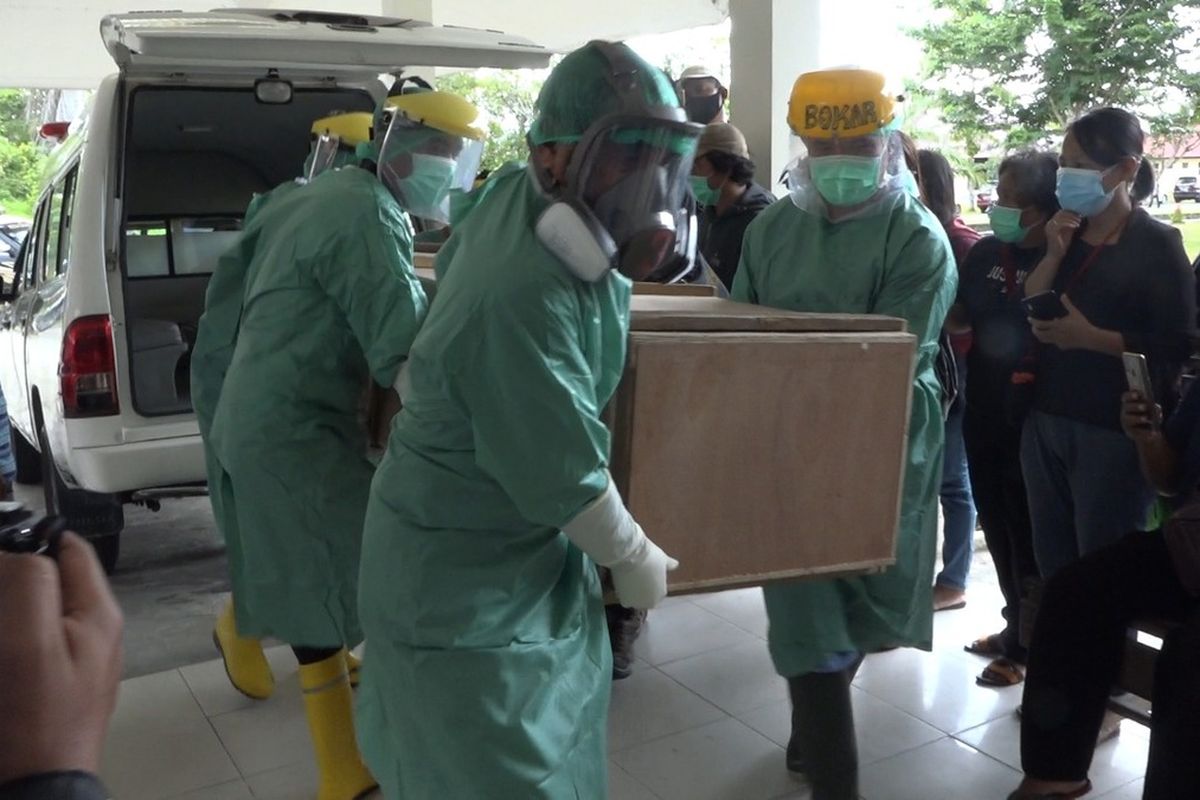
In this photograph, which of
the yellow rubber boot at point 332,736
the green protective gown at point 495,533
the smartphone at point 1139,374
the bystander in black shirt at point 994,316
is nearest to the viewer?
the green protective gown at point 495,533

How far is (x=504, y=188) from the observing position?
1806 millimetres

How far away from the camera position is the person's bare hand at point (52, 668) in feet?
2.60

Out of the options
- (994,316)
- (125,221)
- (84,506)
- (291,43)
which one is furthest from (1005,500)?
(84,506)

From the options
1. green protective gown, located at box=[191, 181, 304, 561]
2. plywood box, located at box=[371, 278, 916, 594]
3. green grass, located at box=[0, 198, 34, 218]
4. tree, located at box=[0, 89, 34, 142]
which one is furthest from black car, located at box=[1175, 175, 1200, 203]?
tree, located at box=[0, 89, 34, 142]

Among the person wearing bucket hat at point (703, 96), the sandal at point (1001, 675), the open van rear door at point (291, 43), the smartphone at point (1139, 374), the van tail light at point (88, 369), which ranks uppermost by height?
the open van rear door at point (291, 43)

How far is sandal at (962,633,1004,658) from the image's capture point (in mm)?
3531

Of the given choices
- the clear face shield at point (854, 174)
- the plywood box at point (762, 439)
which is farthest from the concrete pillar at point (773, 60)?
the plywood box at point (762, 439)

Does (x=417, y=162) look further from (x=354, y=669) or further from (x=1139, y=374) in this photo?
(x=1139, y=374)

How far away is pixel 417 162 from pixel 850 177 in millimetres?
979

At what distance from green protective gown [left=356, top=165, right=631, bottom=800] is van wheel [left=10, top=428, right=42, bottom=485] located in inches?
192

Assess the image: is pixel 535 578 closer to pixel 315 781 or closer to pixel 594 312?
pixel 594 312

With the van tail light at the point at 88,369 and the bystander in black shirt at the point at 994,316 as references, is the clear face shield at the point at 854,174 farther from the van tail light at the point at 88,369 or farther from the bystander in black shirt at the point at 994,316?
the van tail light at the point at 88,369

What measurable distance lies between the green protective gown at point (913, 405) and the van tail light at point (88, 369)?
2393 mm

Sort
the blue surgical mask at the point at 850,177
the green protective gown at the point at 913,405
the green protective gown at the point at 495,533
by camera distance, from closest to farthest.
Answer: the green protective gown at the point at 495,533
the green protective gown at the point at 913,405
the blue surgical mask at the point at 850,177
